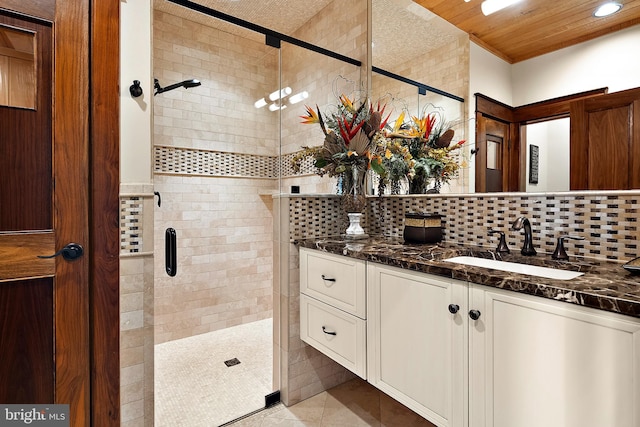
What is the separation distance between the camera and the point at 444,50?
1725 millimetres

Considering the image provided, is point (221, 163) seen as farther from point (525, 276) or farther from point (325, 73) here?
point (525, 276)

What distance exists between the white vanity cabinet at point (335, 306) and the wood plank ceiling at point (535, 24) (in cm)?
120

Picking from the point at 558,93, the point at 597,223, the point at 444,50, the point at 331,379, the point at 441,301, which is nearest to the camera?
the point at 441,301

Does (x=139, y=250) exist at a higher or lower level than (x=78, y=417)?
higher

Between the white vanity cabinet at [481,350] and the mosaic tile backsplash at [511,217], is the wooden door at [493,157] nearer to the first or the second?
the mosaic tile backsplash at [511,217]

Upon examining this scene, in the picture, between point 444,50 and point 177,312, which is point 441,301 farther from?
point 177,312

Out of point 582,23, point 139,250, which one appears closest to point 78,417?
point 139,250

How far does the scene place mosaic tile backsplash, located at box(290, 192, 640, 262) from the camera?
1.14 metres

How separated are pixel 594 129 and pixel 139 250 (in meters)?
1.94

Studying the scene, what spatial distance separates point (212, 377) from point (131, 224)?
121 cm

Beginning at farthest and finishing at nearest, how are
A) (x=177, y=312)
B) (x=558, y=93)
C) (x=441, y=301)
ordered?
1. (x=177, y=312)
2. (x=558, y=93)
3. (x=441, y=301)

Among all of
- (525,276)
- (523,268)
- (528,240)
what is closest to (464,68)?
(528,240)

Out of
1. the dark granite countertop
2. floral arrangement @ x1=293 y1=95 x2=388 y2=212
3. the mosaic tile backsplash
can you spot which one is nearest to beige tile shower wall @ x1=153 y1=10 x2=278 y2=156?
floral arrangement @ x1=293 y1=95 x2=388 y2=212

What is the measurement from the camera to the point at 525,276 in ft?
2.99
